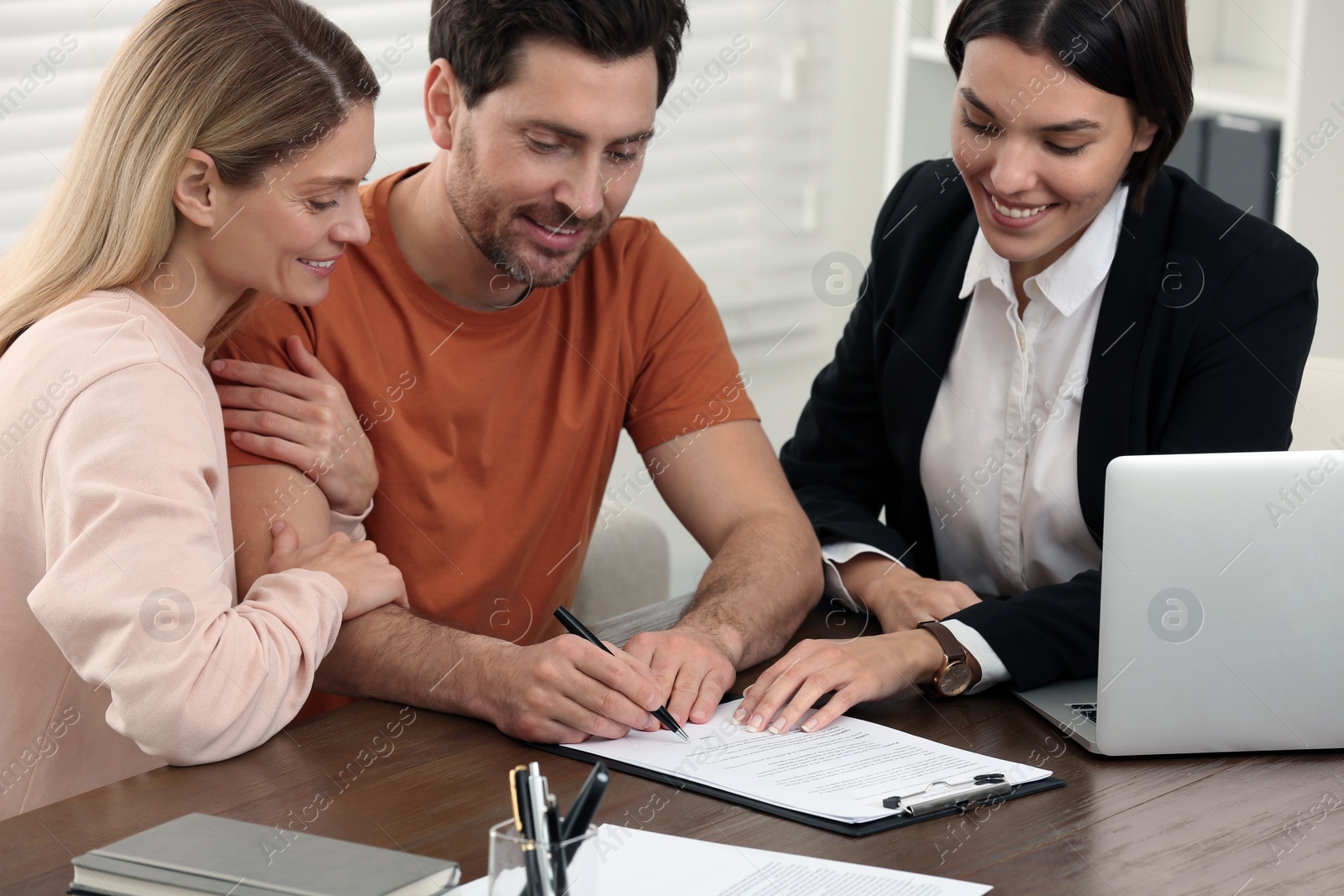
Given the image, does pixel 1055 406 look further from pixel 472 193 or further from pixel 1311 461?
pixel 472 193

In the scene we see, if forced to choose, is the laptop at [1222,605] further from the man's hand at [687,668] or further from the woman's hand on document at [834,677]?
the man's hand at [687,668]

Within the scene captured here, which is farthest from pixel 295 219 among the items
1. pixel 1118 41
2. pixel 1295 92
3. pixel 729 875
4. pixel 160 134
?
pixel 1295 92

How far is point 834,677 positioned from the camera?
1264 millimetres

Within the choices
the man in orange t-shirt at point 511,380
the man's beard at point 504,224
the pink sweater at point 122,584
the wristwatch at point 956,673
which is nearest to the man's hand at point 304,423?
the man in orange t-shirt at point 511,380

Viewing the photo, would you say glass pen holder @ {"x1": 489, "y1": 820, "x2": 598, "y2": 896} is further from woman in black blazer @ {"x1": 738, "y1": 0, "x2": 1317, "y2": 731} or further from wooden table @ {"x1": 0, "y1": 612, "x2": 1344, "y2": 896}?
woman in black blazer @ {"x1": 738, "y1": 0, "x2": 1317, "y2": 731}

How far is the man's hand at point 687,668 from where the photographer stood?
124cm

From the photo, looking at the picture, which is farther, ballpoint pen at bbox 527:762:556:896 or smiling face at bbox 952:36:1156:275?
smiling face at bbox 952:36:1156:275

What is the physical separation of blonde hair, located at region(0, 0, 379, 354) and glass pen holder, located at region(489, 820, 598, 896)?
0.74 meters

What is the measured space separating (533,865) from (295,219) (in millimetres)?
762

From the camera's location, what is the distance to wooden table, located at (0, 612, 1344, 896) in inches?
38.0

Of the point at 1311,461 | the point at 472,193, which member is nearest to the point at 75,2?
the point at 472,193

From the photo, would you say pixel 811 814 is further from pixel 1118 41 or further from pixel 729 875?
pixel 1118 41

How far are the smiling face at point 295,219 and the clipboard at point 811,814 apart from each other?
1.86 feet

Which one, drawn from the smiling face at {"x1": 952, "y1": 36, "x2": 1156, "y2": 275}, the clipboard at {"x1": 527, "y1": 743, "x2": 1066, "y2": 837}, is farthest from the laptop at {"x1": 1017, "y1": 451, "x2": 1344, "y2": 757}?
the smiling face at {"x1": 952, "y1": 36, "x2": 1156, "y2": 275}
